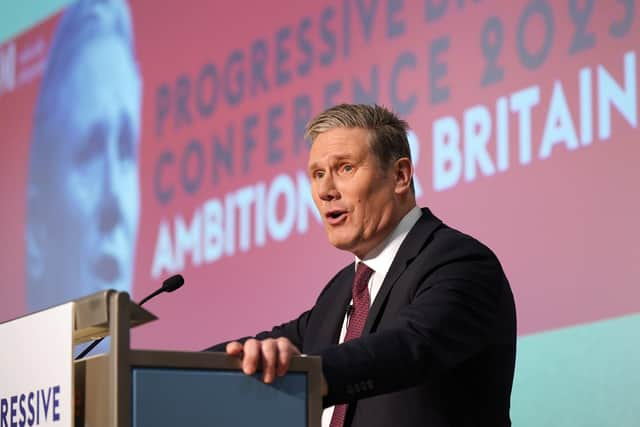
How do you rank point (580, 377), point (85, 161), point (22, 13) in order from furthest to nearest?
1. point (22, 13)
2. point (85, 161)
3. point (580, 377)

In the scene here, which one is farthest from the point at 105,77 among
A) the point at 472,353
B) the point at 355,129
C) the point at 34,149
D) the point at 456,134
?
the point at 472,353

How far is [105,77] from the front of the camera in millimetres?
5691

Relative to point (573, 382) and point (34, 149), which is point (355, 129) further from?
point (34, 149)

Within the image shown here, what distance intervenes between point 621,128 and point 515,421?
900mm

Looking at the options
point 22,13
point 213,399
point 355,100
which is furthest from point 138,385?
point 22,13

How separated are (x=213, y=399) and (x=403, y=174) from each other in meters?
1.40

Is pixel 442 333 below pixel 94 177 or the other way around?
below

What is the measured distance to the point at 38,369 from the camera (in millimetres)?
1956

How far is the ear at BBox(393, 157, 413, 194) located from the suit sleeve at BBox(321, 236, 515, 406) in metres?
0.35

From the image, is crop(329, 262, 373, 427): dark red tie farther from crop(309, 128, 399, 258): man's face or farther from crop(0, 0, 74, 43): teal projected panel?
crop(0, 0, 74, 43): teal projected panel

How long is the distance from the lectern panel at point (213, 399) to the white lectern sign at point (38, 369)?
0.41 ft

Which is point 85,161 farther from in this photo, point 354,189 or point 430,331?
point 430,331

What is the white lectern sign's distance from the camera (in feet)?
6.14

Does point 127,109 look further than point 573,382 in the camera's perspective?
Yes
